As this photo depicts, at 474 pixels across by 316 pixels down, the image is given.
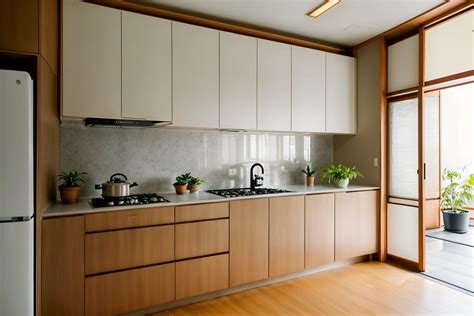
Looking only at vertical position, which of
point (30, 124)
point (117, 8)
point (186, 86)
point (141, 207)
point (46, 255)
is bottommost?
point (46, 255)

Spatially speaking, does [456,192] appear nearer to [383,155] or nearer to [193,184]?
[383,155]

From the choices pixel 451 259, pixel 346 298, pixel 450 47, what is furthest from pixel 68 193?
pixel 451 259

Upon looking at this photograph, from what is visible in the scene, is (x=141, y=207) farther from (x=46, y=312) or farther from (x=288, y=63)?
(x=288, y=63)

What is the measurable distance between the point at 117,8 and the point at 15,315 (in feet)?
7.63

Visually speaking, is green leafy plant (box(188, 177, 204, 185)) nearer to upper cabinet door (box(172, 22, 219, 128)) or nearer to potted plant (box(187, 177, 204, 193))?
potted plant (box(187, 177, 204, 193))

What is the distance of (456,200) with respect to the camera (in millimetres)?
4871

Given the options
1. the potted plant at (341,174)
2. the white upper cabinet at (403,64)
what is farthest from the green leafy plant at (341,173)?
the white upper cabinet at (403,64)

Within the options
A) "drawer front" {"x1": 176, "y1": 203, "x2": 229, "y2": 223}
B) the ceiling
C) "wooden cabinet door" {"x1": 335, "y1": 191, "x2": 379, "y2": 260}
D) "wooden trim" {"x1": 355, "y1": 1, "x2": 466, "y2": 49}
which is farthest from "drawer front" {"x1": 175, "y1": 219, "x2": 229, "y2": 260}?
"wooden trim" {"x1": 355, "y1": 1, "x2": 466, "y2": 49}

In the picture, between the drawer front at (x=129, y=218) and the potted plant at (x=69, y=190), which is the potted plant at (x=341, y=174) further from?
the potted plant at (x=69, y=190)

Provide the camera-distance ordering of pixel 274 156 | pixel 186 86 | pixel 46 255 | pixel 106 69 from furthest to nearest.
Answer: pixel 274 156, pixel 186 86, pixel 106 69, pixel 46 255

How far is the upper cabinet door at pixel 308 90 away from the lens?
335 cm

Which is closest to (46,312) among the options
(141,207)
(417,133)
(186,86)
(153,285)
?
(153,285)

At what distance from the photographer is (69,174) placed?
2.51 metres

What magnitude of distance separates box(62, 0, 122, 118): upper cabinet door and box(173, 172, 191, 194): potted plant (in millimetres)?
832
